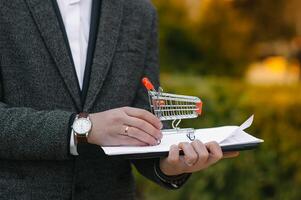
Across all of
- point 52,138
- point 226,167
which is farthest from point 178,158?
point 226,167

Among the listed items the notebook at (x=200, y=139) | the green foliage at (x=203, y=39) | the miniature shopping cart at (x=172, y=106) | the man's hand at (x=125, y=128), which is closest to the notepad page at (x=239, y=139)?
the notebook at (x=200, y=139)

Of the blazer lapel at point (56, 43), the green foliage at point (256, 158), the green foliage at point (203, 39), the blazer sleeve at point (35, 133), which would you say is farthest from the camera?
the green foliage at point (203, 39)

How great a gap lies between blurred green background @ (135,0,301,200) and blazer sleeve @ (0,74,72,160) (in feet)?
9.07

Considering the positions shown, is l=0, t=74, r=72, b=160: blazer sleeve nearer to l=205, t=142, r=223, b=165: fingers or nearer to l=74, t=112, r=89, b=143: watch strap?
l=74, t=112, r=89, b=143: watch strap

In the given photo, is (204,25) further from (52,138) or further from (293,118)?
(52,138)

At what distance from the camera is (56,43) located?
2.06m

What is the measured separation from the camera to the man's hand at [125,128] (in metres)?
1.89

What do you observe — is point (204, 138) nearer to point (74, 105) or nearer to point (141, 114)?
point (141, 114)

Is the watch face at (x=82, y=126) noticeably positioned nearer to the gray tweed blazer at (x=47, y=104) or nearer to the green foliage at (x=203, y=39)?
the gray tweed blazer at (x=47, y=104)

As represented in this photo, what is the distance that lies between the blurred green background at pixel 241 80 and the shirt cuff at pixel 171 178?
8.14ft

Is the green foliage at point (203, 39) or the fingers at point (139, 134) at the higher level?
the fingers at point (139, 134)

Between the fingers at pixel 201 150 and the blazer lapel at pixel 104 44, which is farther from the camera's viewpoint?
the blazer lapel at pixel 104 44

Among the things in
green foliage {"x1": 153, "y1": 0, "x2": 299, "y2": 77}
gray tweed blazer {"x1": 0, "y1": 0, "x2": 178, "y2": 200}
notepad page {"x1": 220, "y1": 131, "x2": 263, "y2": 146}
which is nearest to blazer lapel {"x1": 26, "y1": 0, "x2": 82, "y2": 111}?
gray tweed blazer {"x1": 0, "y1": 0, "x2": 178, "y2": 200}

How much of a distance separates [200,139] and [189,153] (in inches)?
5.5
